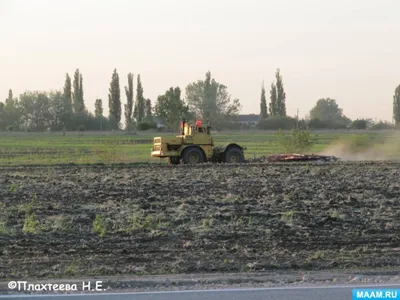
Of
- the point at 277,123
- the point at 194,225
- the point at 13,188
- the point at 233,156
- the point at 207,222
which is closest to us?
the point at 194,225

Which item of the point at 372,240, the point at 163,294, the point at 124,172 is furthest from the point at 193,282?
the point at 124,172

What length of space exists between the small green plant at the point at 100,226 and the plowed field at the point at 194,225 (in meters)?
0.04

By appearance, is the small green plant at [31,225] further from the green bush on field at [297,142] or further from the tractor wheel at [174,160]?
the green bush on field at [297,142]

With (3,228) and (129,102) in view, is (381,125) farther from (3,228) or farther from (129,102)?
(3,228)

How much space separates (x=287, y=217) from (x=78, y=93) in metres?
95.0

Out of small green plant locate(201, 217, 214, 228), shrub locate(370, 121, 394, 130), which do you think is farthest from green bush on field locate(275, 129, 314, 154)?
shrub locate(370, 121, 394, 130)

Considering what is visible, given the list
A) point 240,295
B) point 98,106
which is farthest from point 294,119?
point 240,295

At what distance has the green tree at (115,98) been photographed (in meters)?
102

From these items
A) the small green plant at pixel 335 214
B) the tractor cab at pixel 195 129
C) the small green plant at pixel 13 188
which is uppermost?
the tractor cab at pixel 195 129

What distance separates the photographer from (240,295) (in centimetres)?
838

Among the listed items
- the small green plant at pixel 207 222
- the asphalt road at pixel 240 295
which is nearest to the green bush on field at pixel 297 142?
the small green plant at pixel 207 222

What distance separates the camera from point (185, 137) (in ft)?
111

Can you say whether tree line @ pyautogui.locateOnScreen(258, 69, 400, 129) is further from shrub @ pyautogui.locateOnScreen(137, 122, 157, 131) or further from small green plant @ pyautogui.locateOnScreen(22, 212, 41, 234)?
small green plant @ pyautogui.locateOnScreen(22, 212, 41, 234)

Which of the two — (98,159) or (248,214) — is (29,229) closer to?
(248,214)
